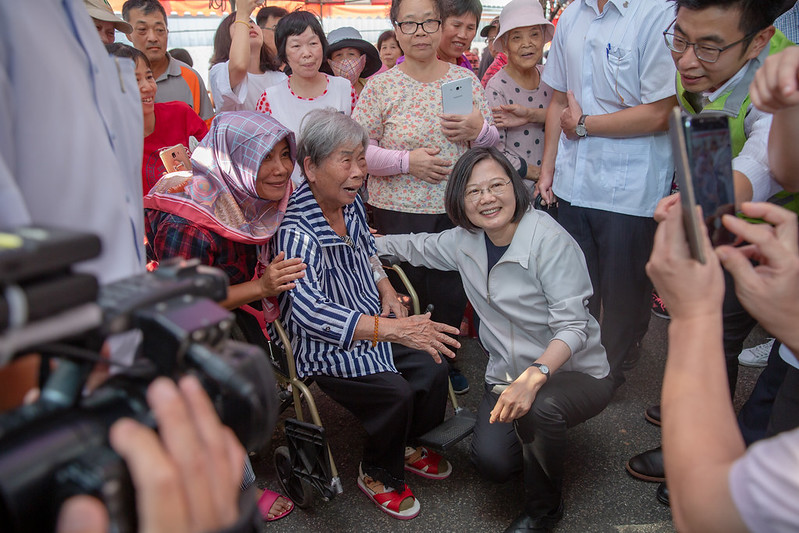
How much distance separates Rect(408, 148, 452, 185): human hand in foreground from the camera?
2.72m

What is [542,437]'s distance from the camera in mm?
1962

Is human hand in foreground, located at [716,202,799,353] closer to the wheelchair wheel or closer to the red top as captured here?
the wheelchair wheel

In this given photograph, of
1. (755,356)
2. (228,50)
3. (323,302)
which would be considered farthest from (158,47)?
(755,356)

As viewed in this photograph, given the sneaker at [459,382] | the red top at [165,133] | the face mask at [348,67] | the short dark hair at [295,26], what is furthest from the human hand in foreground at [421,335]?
the face mask at [348,67]

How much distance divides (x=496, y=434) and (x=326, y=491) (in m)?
0.68

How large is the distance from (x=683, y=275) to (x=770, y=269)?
0.20m

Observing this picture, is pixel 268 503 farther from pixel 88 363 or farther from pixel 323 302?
pixel 88 363

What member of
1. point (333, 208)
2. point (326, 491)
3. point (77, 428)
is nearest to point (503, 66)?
point (333, 208)

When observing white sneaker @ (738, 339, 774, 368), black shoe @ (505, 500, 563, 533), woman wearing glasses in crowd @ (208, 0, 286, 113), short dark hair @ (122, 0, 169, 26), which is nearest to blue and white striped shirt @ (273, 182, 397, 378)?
black shoe @ (505, 500, 563, 533)

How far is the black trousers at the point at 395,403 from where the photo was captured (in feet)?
7.02

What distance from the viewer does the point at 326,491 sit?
2047 millimetres

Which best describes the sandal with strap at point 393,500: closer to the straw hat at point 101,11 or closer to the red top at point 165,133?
the red top at point 165,133

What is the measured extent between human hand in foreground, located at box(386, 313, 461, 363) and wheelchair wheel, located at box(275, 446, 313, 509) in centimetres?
64

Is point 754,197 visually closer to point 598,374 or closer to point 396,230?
point 598,374
